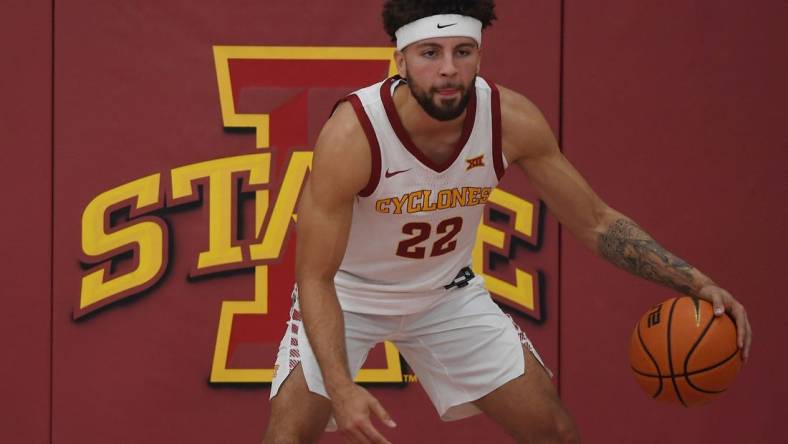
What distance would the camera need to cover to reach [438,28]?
14.7ft

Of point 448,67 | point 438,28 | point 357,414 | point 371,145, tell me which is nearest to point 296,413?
point 357,414

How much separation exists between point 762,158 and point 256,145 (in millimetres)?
2333

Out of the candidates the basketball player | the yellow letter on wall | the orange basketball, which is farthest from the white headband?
the yellow letter on wall

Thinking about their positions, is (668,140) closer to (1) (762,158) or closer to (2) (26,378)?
(1) (762,158)

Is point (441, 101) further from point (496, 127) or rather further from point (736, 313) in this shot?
point (736, 313)

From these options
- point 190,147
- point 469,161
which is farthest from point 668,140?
point 190,147

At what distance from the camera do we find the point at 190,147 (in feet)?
19.7

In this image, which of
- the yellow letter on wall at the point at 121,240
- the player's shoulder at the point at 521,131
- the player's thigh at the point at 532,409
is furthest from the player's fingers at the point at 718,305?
the yellow letter on wall at the point at 121,240

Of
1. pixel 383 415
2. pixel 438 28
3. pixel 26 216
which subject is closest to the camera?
pixel 383 415

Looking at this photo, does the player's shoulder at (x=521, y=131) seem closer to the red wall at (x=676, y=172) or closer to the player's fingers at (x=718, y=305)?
the player's fingers at (x=718, y=305)

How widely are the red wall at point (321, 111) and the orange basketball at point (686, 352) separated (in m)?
1.53

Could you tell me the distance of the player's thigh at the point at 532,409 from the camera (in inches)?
184

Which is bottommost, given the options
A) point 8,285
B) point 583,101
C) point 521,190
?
point 8,285

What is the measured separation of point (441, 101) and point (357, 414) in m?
1.10
